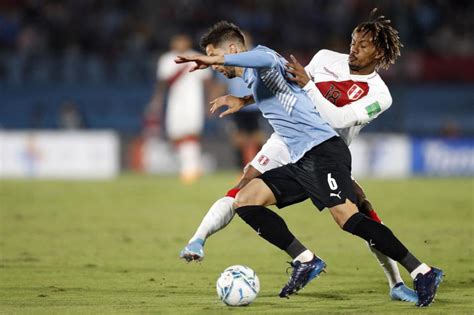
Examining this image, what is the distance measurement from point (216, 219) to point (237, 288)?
35.6 inches

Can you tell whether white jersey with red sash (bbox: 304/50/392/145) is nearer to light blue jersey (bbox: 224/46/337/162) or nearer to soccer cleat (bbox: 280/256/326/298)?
light blue jersey (bbox: 224/46/337/162)

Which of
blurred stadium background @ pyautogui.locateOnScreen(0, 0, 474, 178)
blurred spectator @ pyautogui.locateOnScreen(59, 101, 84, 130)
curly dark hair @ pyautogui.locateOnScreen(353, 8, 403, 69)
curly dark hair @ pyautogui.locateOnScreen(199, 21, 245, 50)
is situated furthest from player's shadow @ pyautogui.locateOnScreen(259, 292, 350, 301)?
blurred spectator @ pyautogui.locateOnScreen(59, 101, 84, 130)

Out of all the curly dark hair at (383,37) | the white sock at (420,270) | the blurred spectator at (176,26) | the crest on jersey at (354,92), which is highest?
the blurred spectator at (176,26)

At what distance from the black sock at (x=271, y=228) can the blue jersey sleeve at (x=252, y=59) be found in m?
1.08

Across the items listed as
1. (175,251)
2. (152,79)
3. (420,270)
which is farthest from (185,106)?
(420,270)

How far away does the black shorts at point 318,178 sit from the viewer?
22.8ft

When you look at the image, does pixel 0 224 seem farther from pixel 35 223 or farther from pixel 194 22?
pixel 194 22

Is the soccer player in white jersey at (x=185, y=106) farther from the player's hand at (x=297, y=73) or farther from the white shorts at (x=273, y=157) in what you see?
the player's hand at (x=297, y=73)

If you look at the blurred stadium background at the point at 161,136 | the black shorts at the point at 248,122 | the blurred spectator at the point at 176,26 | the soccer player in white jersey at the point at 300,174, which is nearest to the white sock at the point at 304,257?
the soccer player in white jersey at the point at 300,174

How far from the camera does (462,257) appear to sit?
31.9ft

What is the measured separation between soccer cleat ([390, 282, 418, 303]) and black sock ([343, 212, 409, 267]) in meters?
0.40

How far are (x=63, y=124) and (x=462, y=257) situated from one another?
48.9 ft

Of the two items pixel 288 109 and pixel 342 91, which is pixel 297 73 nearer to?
pixel 288 109

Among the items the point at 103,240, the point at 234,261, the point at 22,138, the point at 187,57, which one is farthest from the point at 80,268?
the point at 22,138
